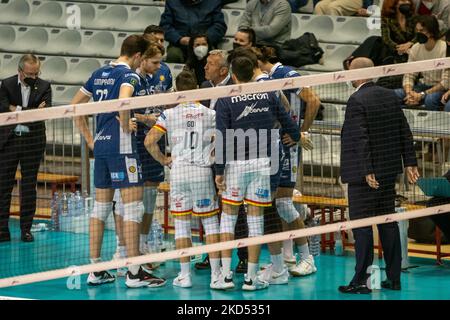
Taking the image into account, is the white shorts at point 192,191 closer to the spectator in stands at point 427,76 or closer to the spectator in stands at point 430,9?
the spectator in stands at point 427,76

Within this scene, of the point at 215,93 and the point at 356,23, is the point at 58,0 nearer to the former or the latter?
the point at 356,23

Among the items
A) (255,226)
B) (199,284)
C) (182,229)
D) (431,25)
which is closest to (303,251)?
(255,226)

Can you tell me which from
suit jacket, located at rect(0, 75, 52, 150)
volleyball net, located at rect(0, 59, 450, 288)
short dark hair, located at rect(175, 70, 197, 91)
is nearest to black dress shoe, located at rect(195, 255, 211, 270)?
volleyball net, located at rect(0, 59, 450, 288)

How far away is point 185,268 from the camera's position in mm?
12727

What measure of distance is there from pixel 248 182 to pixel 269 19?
5312 mm

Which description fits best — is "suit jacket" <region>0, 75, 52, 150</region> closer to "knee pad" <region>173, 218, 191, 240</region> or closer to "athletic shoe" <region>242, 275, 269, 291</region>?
"knee pad" <region>173, 218, 191, 240</region>

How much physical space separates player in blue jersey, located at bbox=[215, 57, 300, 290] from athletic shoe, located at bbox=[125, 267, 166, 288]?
639mm

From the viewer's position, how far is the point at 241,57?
40.5 ft

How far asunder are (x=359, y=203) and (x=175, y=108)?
194cm

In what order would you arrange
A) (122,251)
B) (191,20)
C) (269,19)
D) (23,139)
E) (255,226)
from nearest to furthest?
1. (255,226)
2. (122,251)
3. (23,139)
4. (269,19)
5. (191,20)

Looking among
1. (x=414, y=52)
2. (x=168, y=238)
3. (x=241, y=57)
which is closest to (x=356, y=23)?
(x=414, y=52)

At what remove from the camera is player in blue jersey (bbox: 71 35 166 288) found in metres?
12.5

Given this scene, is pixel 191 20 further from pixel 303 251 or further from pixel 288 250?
pixel 303 251

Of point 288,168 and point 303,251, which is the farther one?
point 303,251
